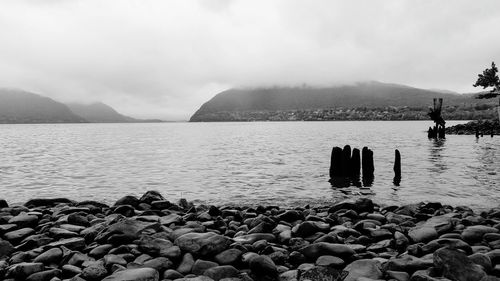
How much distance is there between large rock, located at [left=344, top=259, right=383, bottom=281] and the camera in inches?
261

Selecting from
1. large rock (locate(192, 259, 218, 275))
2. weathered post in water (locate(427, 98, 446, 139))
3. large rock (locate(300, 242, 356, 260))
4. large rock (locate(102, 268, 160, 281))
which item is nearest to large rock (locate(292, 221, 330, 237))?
large rock (locate(300, 242, 356, 260))

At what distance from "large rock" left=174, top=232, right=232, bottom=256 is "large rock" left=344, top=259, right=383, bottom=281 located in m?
2.50

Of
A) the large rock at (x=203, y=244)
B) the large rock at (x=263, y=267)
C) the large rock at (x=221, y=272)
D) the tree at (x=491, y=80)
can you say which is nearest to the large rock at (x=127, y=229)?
the large rock at (x=203, y=244)

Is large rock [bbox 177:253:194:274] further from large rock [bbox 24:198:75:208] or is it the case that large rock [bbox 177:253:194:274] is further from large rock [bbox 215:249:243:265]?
large rock [bbox 24:198:75:208]

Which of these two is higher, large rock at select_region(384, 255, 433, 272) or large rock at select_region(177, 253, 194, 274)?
large rock at select_region(384, 255, 433, 272)

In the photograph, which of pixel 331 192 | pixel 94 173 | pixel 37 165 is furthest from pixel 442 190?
pixel 37 165

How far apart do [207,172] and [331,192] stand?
11.0 m

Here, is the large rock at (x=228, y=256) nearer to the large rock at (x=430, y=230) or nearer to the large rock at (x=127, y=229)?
the large rock at (x=127, y=229)

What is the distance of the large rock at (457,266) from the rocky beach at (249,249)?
0.02 m

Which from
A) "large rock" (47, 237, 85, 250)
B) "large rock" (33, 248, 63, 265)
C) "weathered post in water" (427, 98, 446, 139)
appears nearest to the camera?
"large rock" (33, 248, 63, 265)

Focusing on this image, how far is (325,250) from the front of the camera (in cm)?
784

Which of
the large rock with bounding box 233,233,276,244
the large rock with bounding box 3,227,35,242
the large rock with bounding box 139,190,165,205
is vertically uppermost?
the large rock with bounding box 233,233,276,244

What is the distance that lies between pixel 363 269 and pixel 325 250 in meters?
1.11

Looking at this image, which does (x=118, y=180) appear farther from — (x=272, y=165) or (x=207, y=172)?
(x=272, y=165)
